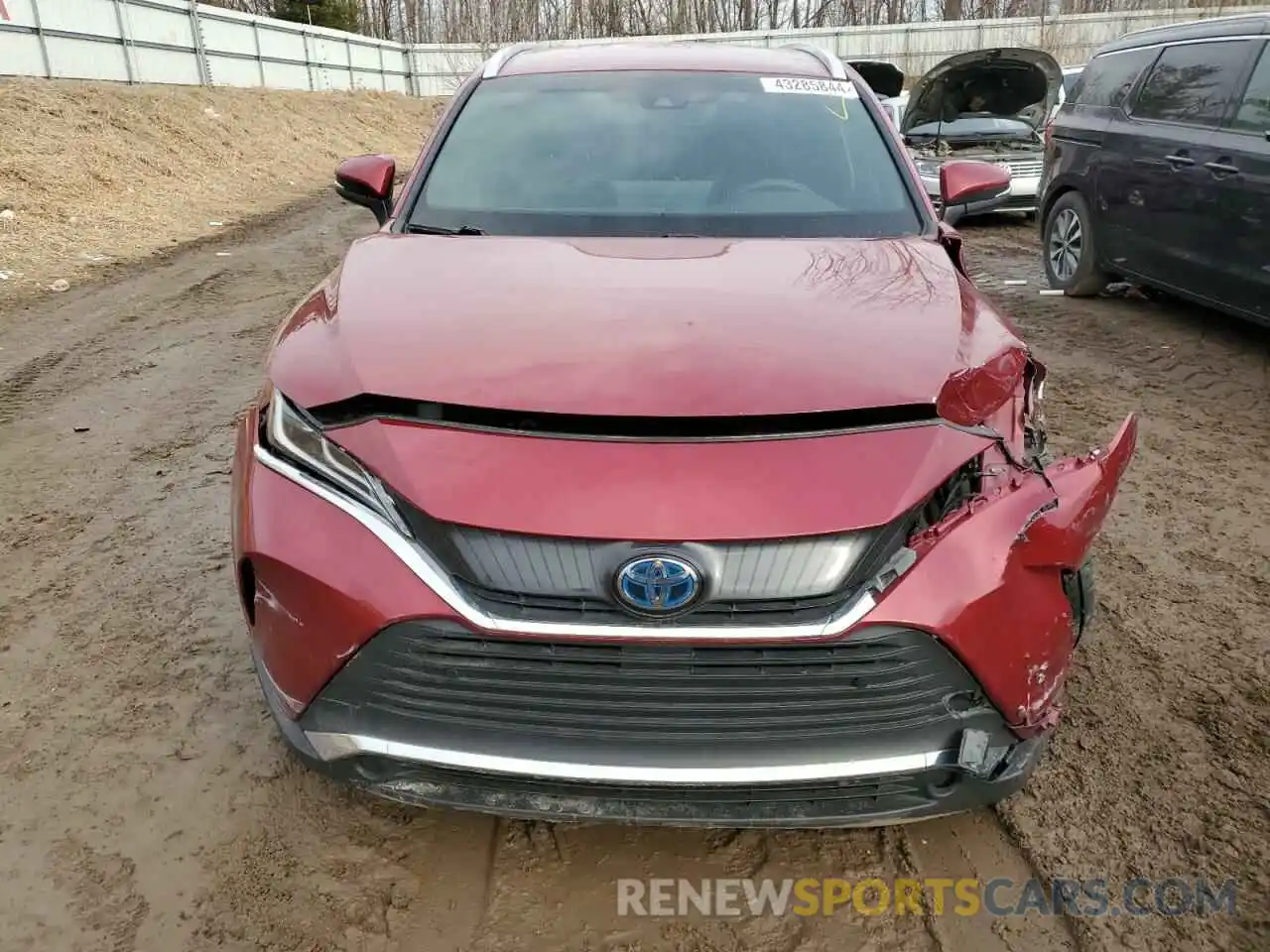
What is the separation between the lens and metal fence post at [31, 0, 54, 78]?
14.4 metres

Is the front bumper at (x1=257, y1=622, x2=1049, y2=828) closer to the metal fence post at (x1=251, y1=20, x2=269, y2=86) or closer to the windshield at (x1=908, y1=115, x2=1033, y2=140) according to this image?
the windshield at (x1=908, y1=115, x2=1033, y2=140)

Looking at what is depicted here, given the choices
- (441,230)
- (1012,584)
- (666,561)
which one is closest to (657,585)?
(666,561)

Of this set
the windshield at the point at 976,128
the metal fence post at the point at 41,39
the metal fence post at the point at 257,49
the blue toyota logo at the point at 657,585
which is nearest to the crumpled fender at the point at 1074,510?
the blue toyota logo at the point at 657,585

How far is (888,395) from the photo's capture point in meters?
1.79

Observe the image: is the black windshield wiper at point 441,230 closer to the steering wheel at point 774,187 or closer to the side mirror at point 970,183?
the steering wheel at point 774,187

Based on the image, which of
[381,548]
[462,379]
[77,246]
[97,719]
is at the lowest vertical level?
[77,246]

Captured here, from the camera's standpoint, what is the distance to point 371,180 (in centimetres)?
339

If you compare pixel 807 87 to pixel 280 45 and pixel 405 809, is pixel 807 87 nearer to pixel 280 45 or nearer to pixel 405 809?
pixel 405 809

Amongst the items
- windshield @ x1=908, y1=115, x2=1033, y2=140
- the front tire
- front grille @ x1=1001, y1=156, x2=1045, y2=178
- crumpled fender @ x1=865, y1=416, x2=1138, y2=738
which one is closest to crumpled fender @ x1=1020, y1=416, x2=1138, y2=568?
crumpled fender @ x1=865, y1=416, x2=1138, y2=738

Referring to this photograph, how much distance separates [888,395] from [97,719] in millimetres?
2134

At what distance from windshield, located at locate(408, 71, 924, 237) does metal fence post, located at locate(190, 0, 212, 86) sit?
61.4 ft

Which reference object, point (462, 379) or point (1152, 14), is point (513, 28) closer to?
point (1152, 14)

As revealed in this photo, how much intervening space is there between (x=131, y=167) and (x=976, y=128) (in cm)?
987

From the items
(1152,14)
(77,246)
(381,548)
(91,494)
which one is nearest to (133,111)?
(77,246)
